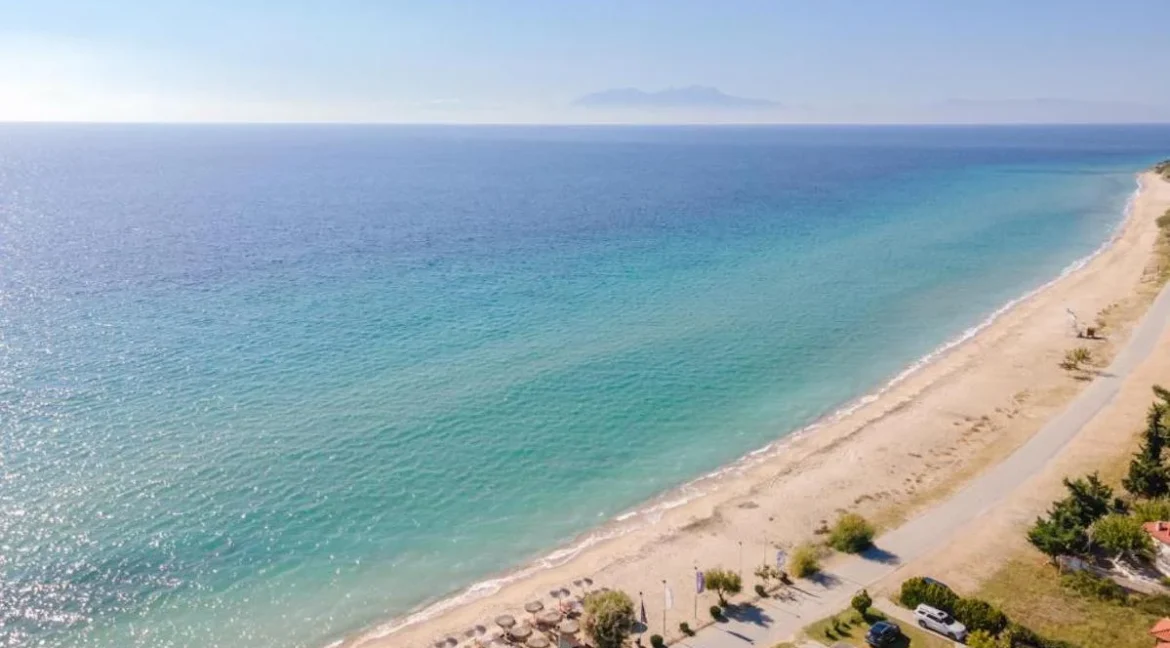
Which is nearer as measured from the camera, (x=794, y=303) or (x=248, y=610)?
(x=248, y=610)

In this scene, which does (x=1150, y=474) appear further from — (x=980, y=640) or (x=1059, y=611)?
(x=980, y=640)

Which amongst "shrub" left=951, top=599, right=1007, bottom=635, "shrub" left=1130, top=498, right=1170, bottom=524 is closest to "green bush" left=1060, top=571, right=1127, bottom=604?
"shrub" left=1130, top=498, right=1170, bottom=524

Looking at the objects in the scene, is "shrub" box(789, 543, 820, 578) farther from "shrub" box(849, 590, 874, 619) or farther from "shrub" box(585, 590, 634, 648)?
"shrub" box(585, 590, 634, 648)

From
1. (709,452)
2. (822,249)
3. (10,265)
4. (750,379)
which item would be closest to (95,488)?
(709,452)

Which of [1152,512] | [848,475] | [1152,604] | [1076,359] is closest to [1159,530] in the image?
[1152,512]

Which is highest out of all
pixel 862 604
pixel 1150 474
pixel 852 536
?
pixel 1150 474

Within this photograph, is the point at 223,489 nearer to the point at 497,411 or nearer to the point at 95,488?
the point at 95,488
